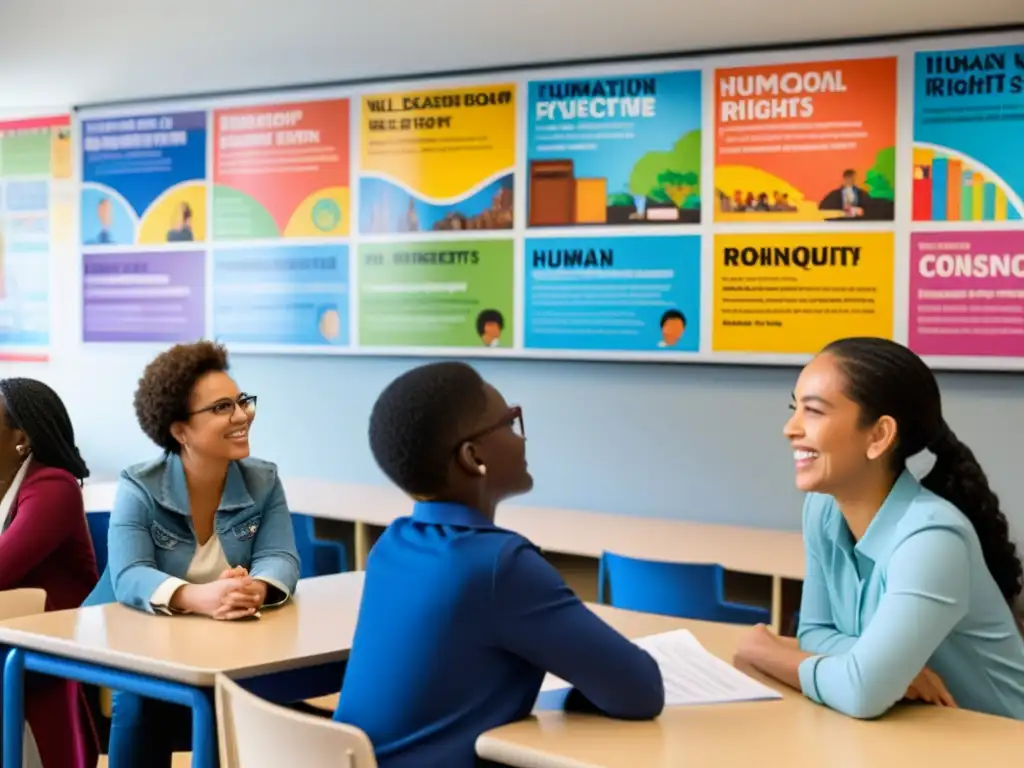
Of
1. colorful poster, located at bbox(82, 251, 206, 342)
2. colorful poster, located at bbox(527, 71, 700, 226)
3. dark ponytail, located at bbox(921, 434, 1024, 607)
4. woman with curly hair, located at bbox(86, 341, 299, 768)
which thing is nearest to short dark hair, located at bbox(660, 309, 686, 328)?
colorful poster, located at bbox(527, 71, 700, 226)

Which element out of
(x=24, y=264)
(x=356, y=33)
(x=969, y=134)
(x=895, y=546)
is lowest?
(x=895, y=546)

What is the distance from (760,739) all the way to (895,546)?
379 mm

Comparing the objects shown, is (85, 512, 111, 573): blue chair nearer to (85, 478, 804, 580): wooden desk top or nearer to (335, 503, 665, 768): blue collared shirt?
(85, 478, 804, 580): wooden desk top

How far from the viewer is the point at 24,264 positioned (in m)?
6.45

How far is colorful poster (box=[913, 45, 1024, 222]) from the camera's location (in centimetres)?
413

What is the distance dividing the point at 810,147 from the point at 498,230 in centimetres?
121

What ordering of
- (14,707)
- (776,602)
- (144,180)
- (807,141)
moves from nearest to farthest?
(14,707), (776,602), (807,141), (144,180)

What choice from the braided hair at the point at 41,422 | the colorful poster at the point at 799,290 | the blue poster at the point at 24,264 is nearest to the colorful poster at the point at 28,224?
the blue poster at the point at 24,264

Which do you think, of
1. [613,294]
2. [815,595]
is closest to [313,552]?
[613,294]

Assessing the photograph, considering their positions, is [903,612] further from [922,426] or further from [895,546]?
[922,426]

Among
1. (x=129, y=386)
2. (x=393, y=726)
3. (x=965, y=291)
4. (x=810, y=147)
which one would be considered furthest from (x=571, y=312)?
(x=393, y=726)

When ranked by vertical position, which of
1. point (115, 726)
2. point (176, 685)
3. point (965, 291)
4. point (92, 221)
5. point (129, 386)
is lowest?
point (115, 726)

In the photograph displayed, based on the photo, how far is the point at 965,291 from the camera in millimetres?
4211

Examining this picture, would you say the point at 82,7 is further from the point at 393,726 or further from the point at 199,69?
the point at 393,726
